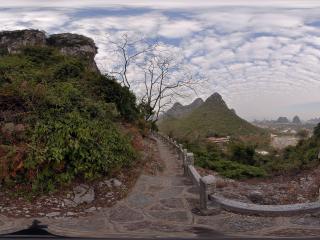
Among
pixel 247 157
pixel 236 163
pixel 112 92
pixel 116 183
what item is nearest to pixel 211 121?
pixel 247 157

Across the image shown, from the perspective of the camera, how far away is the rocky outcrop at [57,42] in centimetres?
2739

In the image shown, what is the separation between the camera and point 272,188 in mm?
12305

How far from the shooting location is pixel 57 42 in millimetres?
28922

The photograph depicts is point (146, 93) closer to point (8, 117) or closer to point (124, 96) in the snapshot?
point (124, 96)

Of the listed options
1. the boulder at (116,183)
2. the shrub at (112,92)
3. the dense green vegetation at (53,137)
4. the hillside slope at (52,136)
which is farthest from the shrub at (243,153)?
the boulder at (116,183)

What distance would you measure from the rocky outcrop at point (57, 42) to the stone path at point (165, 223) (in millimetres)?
18006

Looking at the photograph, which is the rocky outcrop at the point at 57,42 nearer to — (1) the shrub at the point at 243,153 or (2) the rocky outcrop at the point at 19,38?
(2) the rocky outcrop at the point at 19,38

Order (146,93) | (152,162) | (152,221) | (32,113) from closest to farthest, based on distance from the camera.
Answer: (152,221)
(32,113)
(152,162)
(146,93)

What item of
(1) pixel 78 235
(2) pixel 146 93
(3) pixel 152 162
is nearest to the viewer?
(1) pixel 78 235

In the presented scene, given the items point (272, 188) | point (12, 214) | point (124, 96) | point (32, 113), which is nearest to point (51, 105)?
point (32, 113)

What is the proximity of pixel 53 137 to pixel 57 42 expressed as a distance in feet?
63.5

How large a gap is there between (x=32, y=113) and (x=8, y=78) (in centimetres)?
311

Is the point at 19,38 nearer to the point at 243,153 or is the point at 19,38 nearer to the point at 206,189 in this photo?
the point at 243,153

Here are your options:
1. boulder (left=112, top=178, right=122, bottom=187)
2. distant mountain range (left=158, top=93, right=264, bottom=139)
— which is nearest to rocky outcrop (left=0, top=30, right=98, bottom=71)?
boulder (left=112, top=178, right=122, bottom=187)
